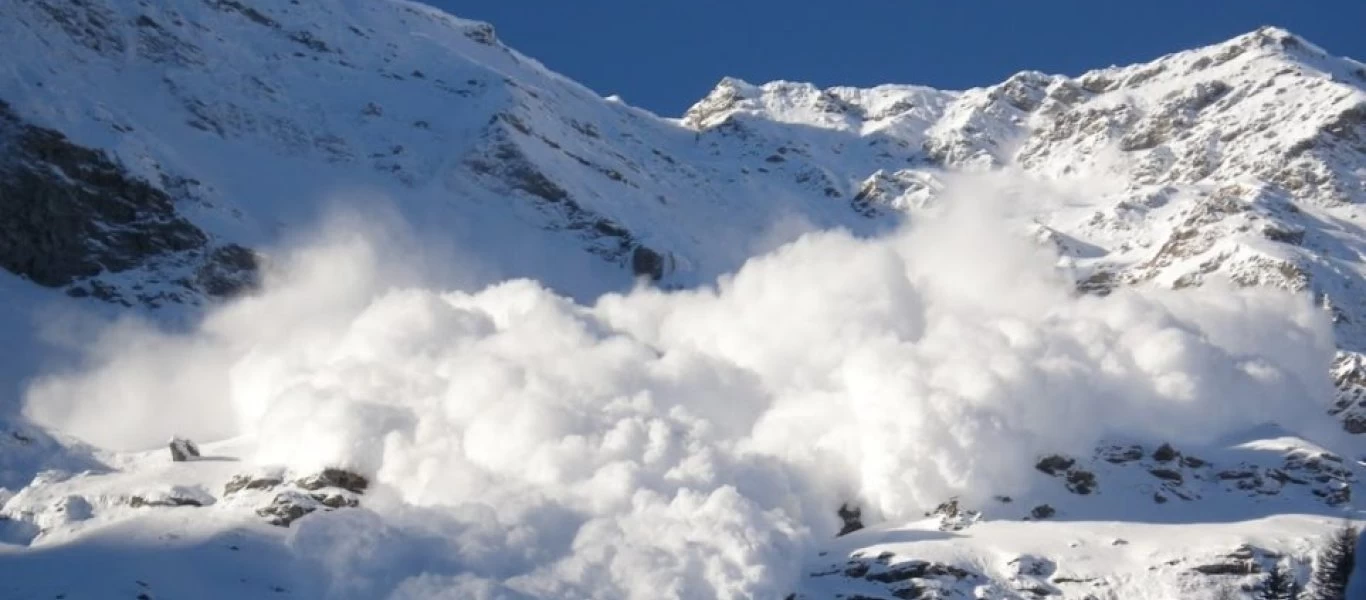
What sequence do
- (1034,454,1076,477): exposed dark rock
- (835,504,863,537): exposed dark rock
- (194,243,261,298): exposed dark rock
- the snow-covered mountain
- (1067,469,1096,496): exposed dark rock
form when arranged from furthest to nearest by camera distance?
(194,243,261,298): exposed dark rock
(1034,454,1076,477): exposed dark rock
(1067,469,1096,496): exposed dark rock
(835,504,863,537): exposed dark rock
the snow-covered mountain

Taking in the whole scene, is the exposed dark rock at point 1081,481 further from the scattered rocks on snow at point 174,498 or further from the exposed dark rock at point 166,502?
the exposed dark rock at point 166,502

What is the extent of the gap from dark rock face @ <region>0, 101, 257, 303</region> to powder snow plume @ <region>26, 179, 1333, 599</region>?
6.63m

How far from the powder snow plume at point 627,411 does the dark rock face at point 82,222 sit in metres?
6.63

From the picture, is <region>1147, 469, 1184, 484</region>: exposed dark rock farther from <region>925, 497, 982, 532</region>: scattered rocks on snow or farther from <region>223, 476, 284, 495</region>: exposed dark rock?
<region>223, 476, 284, 495</region>: exposed dark rock

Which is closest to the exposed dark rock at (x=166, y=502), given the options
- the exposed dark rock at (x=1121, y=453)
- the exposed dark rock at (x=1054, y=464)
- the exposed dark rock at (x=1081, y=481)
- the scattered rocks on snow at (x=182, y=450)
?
the scattered rocks on snow at (x=182, y=450)

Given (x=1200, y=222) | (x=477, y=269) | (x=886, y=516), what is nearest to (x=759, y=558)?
(x=886, y=516)

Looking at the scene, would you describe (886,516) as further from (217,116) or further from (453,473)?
(217,116)

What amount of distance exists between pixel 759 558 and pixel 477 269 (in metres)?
79.8

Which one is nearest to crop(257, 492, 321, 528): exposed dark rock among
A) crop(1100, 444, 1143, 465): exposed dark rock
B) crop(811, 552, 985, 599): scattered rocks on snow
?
crop(811, 552, 985, 599): scattered rocks on snow

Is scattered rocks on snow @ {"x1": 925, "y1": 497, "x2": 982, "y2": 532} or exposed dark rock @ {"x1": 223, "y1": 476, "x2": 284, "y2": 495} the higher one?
exposed dark rock @ {"x1": 223, "y1": 476, "x2": 284, "y2": 495}

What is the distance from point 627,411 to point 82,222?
62363 millimetres

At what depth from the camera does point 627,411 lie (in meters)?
141

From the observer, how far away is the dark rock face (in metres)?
165

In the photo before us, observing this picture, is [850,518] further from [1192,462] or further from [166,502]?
[166,502]
